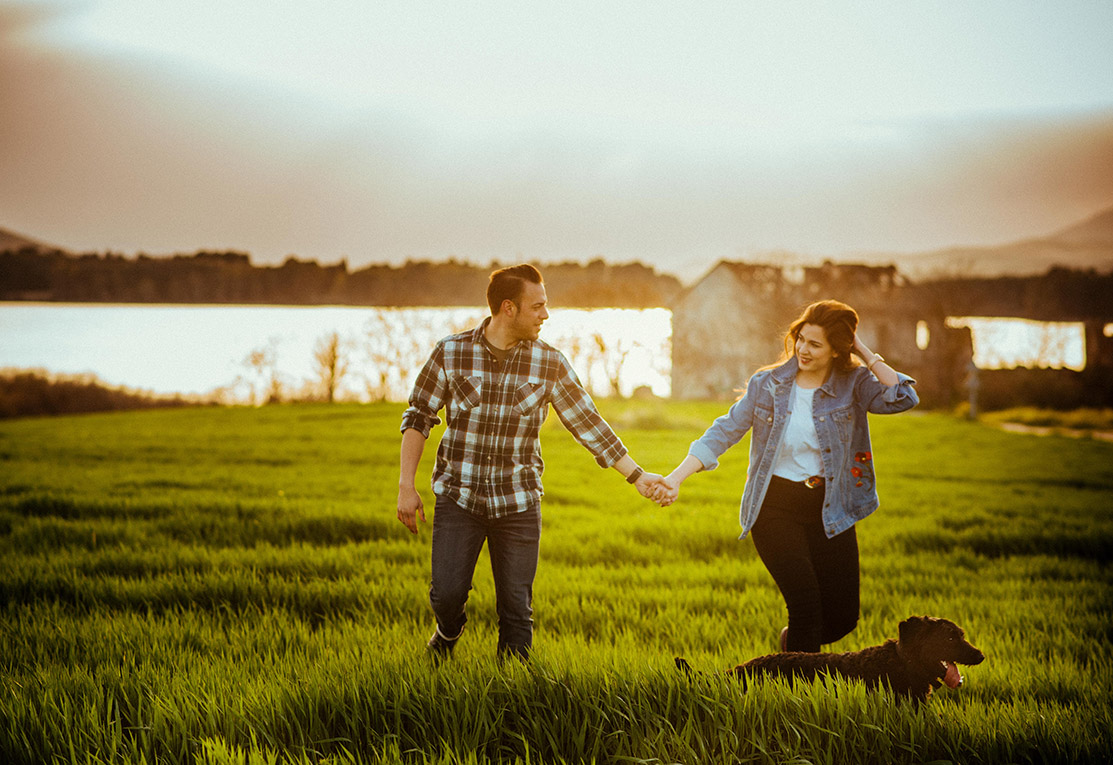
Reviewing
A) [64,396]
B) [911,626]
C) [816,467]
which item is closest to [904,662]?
[911,626]

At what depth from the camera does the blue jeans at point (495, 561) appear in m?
4.56

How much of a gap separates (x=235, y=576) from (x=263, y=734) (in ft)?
11.9

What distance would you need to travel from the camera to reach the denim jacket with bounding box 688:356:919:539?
482cm

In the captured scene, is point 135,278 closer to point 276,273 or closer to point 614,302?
point 276,273

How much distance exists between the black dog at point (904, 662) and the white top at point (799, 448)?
3.56 ft

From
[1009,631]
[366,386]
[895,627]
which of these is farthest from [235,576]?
[366,386]

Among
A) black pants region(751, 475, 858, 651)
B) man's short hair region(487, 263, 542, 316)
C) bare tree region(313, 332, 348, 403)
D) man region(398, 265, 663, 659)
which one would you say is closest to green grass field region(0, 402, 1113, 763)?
man region(398, 265, 663, 659)

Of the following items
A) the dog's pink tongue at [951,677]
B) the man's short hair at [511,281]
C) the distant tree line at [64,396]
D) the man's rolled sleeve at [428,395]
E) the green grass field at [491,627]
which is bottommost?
the green grass field at [491,627]

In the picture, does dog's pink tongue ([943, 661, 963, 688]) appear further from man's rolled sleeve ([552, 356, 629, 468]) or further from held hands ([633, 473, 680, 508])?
man's rolled sleeve ([552, 356, 629, 468])

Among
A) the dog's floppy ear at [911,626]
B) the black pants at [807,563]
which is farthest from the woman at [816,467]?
the dog's floppy ear at [911,626]

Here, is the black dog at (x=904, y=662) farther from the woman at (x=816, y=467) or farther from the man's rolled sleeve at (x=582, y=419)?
the man's rolled sleeve at (x=582, y=419)

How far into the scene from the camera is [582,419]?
4.98 meters

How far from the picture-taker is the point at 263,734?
3650 millimetres

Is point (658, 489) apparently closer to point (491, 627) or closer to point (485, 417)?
point (485, 417)
